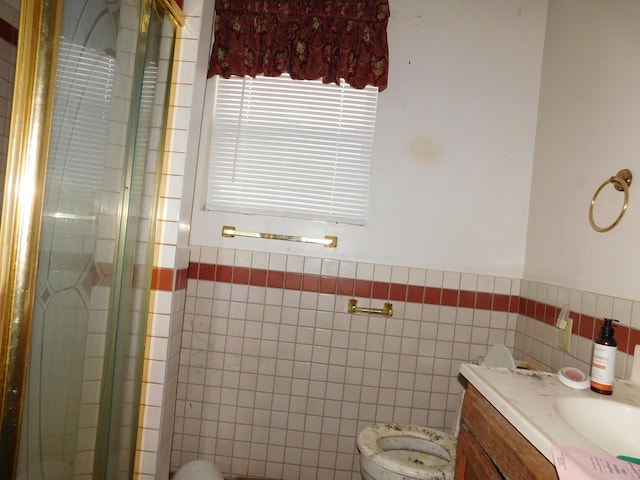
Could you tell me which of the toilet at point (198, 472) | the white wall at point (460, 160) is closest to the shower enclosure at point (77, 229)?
the toilet at point (198, 472)

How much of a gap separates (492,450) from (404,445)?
851mm

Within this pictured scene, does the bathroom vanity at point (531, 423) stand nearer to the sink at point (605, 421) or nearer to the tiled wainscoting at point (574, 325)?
the sink at point (605, 421)

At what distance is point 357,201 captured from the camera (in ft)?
7.43

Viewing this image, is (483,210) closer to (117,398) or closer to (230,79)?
(230,79)

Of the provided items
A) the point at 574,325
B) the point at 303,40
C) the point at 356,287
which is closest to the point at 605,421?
the point at 574,325

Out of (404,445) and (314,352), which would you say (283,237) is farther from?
(404,445)

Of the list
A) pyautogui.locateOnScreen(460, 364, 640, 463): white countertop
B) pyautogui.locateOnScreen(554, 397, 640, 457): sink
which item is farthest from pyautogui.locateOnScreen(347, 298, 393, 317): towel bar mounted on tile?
pyautogui.locateOnScreen(554, 397, 640, 457): sink

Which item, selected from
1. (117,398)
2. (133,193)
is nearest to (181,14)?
(133,193)

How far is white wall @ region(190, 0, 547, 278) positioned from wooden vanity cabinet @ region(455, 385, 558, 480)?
42.3 inches

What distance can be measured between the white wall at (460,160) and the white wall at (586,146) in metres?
0.09

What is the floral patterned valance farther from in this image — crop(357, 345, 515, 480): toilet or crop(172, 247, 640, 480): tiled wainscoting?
crop(357, 345, 515, 480): toilet

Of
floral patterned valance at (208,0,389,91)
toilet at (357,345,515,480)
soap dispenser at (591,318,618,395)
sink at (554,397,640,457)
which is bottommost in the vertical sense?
toilet at (357,345,515,480)

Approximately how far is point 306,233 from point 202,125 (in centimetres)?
81

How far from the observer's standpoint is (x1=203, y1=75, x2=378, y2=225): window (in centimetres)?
227
